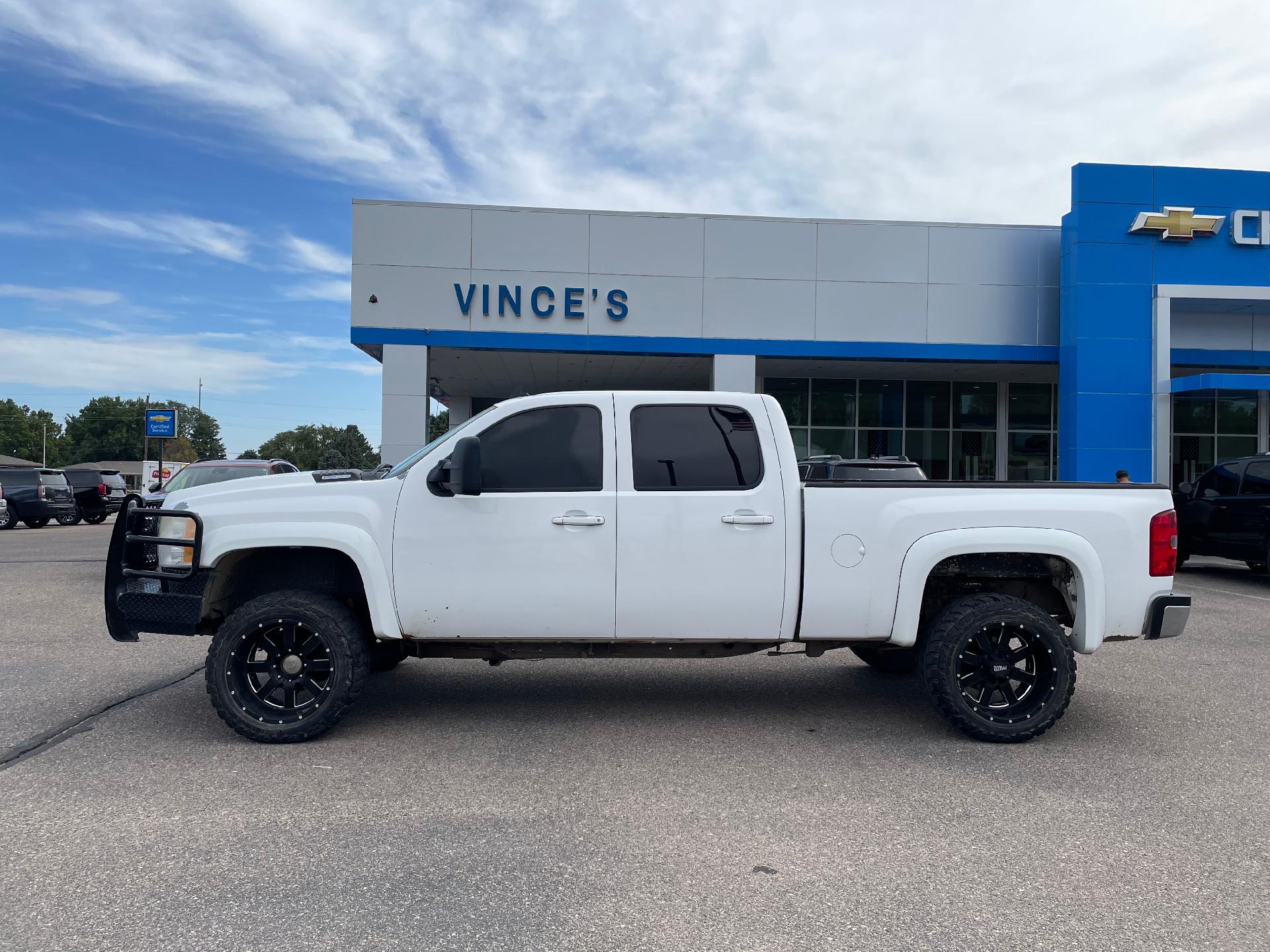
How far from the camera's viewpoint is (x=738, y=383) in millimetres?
22359

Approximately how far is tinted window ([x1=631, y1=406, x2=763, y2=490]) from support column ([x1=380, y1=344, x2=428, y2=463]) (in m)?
16.5

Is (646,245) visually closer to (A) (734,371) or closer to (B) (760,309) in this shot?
(B) (760,309)

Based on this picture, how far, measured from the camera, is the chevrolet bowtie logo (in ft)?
70.2

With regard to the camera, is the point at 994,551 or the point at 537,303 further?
the point at 537,303

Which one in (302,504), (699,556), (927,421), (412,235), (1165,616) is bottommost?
(1165,616)

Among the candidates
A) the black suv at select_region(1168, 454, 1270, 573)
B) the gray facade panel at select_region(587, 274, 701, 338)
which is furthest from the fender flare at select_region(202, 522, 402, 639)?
the gray facade panel at select_region(587, 274, 701, 338)

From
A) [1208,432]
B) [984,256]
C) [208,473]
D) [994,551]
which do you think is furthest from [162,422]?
[994,551]

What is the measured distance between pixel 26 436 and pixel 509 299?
12738cm

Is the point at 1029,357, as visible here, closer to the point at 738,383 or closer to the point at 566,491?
the point at 738,383

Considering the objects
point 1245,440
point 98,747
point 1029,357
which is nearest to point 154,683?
point 98,747

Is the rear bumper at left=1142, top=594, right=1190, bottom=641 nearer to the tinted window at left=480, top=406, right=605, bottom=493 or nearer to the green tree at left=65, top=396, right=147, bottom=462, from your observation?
the tinted window at left=480, top=406, right=605, bottom=493

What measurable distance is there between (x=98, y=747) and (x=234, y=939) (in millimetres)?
2604

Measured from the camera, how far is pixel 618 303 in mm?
21781

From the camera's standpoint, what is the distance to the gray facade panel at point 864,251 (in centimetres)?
2217
